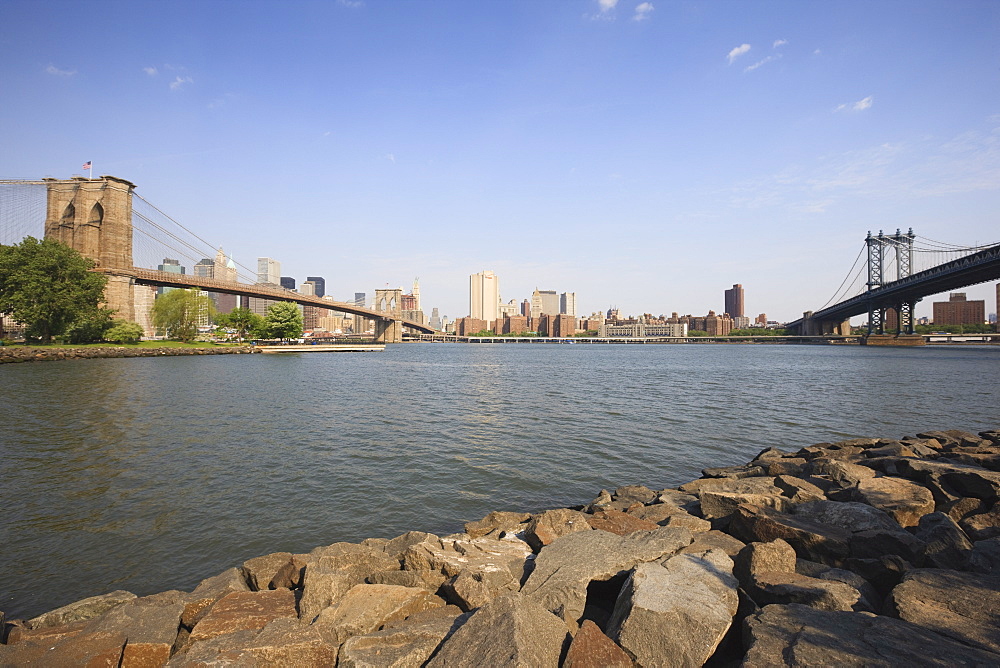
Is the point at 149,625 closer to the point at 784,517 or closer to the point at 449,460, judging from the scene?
the point at 784,517

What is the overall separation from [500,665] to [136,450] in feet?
49.4

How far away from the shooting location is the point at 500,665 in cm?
349

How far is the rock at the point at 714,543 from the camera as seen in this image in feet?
19.5

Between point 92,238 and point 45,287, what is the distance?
19.3 metres

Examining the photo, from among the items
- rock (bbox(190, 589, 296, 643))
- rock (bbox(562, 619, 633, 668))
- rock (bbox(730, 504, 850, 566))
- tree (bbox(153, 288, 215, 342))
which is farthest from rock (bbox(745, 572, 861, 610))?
tree (bbox(153, 288, 215, 342))

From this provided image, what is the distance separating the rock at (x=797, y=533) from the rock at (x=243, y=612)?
5485 millimetres

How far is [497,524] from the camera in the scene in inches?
332

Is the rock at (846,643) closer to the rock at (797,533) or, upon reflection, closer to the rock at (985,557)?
the rock at (797,533)

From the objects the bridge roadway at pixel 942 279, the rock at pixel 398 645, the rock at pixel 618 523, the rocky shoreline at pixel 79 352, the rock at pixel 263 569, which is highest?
the bridge roadway at pixel 942 279

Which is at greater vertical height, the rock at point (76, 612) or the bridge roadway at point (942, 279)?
the bridge roadway at point (942, 279)

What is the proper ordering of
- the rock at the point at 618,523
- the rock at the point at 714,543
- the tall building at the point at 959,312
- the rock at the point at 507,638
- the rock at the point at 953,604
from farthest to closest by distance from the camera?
the tall building at the point at 959,312, the rock at the point at 618,523, the rock at the point at 714,543, the rock at the point at 953,604, the rock at the point at 507,638

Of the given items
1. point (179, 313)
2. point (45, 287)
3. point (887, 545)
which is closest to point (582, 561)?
point (887, 545)

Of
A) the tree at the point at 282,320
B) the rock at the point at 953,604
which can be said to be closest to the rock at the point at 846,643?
the rock at the point at 953,604

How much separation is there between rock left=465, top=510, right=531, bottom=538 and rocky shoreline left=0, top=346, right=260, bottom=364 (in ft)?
178
